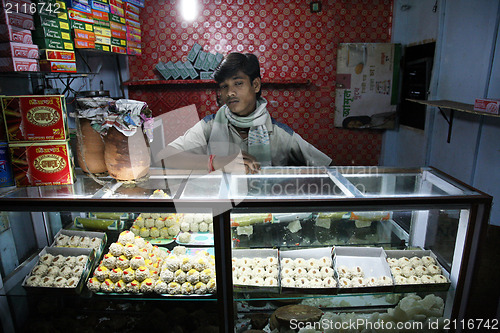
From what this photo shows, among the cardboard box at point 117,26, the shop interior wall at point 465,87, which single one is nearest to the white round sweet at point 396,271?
the shop interior wall at point 465,87

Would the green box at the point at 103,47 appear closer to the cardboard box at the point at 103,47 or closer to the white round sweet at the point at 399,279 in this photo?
the cardboard box at the point at 103,47

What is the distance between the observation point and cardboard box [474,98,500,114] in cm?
249

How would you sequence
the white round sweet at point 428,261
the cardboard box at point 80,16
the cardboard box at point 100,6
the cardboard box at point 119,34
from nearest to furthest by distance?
the white round sweet at point 428,261, the cardboard box at point 80,16, the cardboard box at point 100,6, the cardboard box at point 119,34

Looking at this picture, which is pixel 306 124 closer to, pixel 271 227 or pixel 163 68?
pixel 163 68

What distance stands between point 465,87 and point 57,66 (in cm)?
394

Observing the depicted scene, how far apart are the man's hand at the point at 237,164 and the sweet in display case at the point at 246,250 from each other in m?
0.06

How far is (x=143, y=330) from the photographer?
1945 millimetres

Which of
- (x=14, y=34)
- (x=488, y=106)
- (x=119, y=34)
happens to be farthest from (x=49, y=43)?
(x=488, y=106)

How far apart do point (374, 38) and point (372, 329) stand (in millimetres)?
4612

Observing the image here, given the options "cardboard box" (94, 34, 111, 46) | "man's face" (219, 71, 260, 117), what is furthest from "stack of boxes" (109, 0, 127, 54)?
"man's face" (219, 71, 260, 117)

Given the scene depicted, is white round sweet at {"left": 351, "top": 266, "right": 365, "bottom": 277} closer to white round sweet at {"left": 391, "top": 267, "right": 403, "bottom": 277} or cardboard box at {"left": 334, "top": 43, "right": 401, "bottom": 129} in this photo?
white round sweet at {"left": 391, "top": 267, "right": 403, "bottom": 277}

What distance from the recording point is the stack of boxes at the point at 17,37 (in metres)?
2.10

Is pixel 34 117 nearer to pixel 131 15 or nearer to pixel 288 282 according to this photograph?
pixel 288 282

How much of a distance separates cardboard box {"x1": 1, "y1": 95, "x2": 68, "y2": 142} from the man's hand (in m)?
0.86
